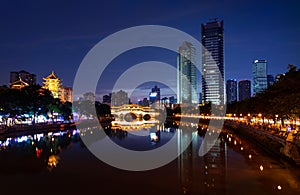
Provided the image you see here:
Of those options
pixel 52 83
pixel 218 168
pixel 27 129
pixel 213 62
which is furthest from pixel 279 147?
pixel 213 62

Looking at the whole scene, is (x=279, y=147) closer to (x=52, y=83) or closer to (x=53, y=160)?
(x=53, y=160)

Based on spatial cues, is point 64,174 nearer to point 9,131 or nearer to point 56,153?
point 56,153

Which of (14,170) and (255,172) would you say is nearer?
(255,172)

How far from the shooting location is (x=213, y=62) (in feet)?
499

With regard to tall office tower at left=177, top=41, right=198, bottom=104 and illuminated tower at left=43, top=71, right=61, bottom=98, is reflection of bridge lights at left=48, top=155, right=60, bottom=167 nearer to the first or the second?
illuminated tower at left=43, top=71, right=61, bottom=98

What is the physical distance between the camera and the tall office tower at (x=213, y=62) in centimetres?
14375

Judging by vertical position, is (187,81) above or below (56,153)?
above

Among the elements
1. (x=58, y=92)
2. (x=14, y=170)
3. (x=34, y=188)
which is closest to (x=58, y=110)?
(x=58, y=92)

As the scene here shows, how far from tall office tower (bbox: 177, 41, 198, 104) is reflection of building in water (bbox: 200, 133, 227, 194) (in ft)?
484

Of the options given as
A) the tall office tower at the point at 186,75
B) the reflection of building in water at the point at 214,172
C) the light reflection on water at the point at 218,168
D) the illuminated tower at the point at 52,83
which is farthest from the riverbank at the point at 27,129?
the tall office tower at the point at 186,75

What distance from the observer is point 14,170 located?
677 inches

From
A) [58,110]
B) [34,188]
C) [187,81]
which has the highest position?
[187,81]

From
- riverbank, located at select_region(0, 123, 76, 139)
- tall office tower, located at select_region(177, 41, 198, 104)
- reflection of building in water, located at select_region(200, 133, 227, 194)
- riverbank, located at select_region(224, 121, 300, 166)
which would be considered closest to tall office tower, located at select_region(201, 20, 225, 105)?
tall office tower, located at select_region(177, 41, 198, 104)

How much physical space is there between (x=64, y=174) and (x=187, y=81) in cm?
16559
